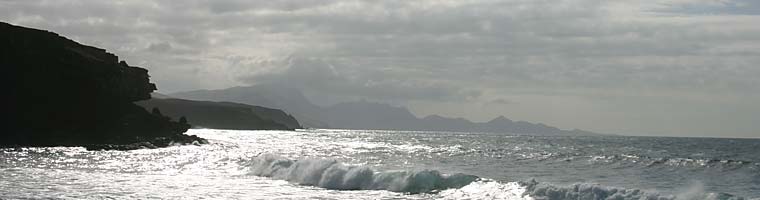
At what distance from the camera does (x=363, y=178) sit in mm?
41094

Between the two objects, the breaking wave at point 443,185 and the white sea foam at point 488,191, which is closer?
the breaking wave at point 443,185

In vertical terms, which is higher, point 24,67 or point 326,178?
point 24,67

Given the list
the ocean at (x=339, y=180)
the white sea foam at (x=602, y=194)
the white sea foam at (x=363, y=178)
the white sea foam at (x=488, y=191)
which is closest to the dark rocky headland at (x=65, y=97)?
the ocean at (x=339, y=180)

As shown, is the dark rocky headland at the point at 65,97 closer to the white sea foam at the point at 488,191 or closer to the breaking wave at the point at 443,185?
the breaking wave at the point at 443,185

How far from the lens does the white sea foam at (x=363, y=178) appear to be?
38750 mm

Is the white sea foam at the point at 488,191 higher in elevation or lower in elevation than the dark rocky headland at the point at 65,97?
lower

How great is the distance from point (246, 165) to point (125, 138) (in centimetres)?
3832

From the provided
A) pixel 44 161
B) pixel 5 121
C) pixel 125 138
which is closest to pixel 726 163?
pixel 44 161

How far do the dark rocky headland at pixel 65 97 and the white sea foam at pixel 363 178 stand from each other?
131 ft

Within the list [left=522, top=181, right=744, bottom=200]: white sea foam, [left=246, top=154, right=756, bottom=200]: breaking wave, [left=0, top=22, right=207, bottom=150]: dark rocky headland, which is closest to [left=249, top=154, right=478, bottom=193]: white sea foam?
[left=246, top=154, right=756, bottom=200]: breaking wave

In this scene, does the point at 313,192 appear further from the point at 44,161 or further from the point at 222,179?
the point at 44,161

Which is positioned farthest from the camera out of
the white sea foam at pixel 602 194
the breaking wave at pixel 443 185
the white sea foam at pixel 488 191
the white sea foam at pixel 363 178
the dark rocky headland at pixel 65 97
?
the dark rocky headland at pixel 65 97

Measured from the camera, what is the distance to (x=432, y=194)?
119ft

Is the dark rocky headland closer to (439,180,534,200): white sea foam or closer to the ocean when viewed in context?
the ocean
